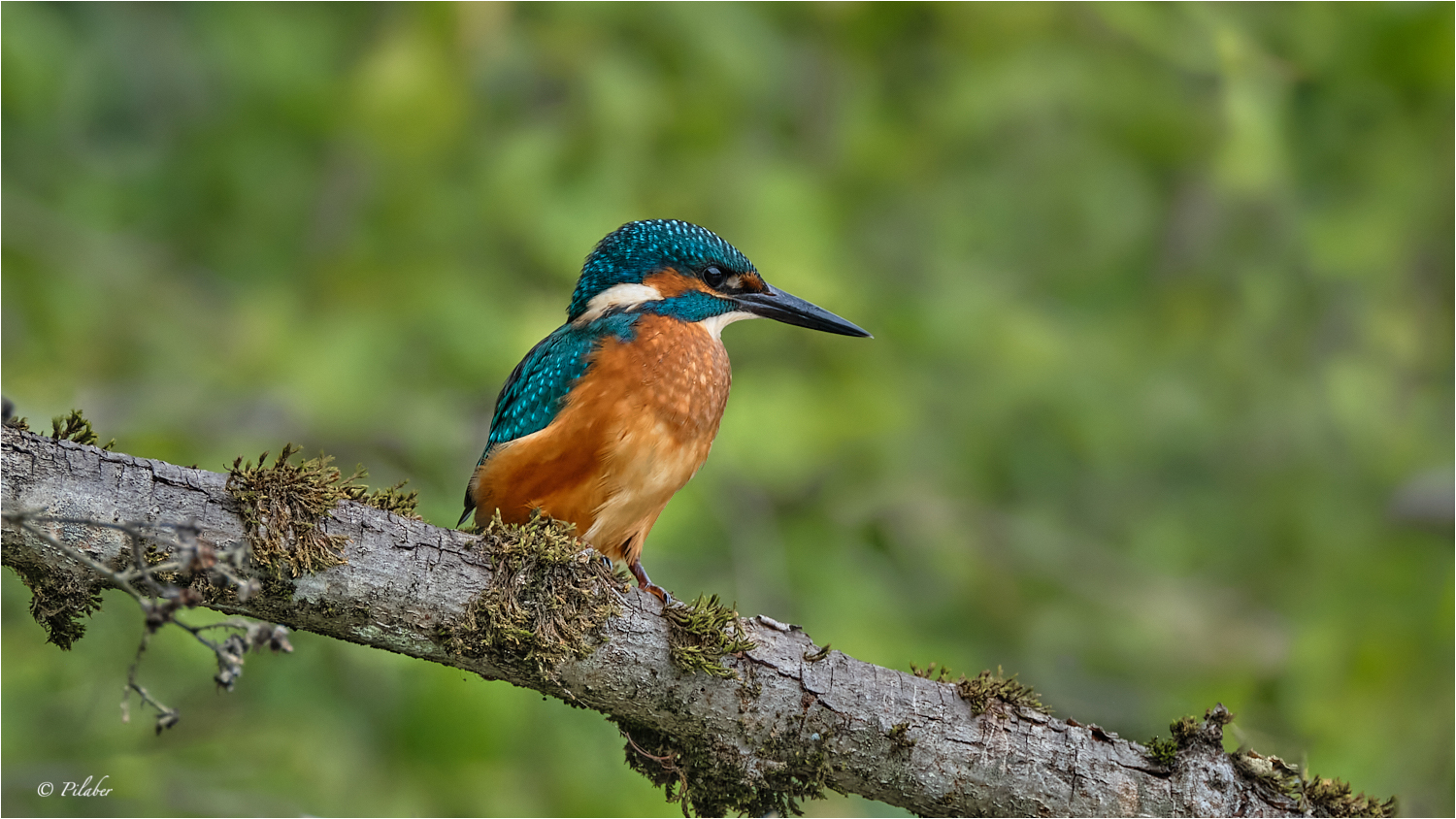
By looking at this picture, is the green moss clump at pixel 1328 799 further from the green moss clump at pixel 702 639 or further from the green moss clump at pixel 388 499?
the green moss clump at pixel 388 499

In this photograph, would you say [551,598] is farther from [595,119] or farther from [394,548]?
[595,119]

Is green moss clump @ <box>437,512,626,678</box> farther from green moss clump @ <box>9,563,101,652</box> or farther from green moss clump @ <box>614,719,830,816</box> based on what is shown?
green moss clump @ <box>9,563,101,652</box>

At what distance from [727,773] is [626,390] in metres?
0.85

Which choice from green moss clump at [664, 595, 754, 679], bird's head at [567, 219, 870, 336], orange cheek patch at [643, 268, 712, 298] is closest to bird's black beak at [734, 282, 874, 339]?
bird's head at [567, 219, 870, 336]

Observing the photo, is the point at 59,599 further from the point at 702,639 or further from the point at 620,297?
the point at 620,297

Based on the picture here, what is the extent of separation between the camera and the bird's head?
9.33ft

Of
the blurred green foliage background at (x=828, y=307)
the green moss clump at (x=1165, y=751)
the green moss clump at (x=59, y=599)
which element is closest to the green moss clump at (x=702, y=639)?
the green moss clump at (x=1165, y=751)

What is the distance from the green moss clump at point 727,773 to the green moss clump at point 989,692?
0.28 m

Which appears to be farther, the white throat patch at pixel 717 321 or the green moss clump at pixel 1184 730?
the white throat patch at pixel 717 321

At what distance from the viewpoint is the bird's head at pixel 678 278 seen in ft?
9.33

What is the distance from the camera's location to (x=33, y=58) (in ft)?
12.2

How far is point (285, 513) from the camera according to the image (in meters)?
1.72

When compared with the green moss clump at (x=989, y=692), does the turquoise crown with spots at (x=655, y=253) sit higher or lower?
higher

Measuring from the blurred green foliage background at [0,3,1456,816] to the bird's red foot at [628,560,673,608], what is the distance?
2.69ft
